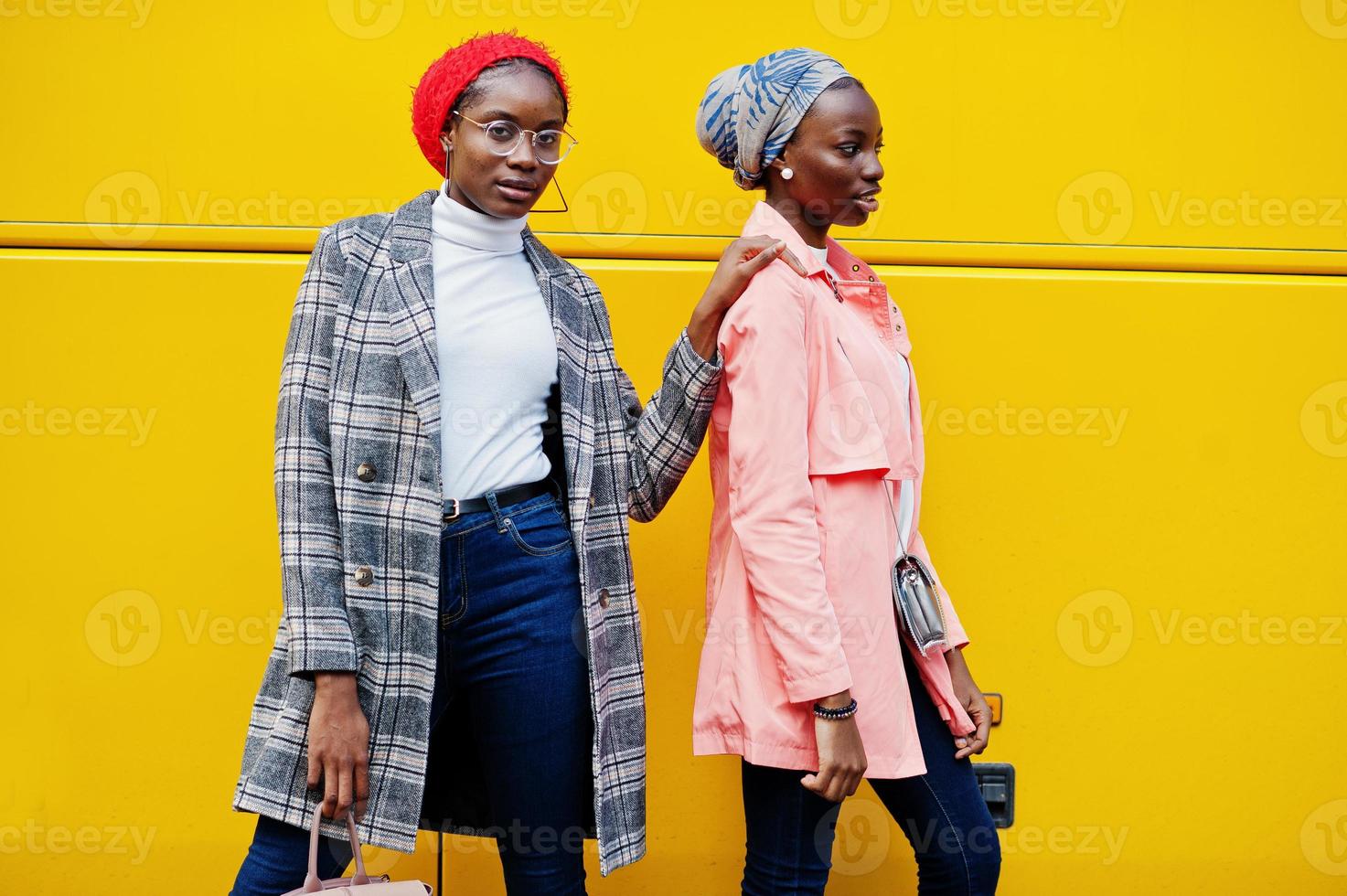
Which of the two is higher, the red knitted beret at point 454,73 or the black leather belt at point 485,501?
the red knitted beret at point 454,73

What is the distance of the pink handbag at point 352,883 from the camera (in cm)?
184

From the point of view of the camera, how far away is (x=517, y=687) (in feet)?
6.56

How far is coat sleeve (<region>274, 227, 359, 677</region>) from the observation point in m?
1.88

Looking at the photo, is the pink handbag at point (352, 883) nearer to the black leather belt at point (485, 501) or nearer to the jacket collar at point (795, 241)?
the black leather belt at point (485, 501)

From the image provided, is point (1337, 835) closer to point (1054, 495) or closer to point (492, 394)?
point (1054, 495)

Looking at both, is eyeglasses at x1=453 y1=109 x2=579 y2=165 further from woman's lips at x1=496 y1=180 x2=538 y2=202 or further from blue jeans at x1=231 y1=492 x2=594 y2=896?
blue jeans at x1=231 y1=492 x2=594 y2=896

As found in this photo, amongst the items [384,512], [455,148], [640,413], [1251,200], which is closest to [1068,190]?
[1251,200]

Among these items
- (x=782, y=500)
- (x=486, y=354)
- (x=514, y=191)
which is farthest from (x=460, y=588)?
(x=514, y=191)

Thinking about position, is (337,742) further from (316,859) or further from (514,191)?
(514,191)

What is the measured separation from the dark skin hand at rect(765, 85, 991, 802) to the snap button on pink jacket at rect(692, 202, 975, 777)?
0.05 metres

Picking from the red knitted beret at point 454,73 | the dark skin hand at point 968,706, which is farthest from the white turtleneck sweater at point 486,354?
the dark skin hand at point 968,706

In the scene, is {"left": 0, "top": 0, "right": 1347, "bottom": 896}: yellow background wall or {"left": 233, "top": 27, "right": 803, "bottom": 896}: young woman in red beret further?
{"left": 0, "top": 0, "right": 1347, "bottom": 896}: yellow background wall

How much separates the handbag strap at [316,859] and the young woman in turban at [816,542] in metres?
0.57

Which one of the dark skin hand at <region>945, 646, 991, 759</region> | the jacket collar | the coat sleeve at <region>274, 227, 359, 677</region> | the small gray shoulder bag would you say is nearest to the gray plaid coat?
the coat sleeve at <region>274, 227, 359, 677</region>
